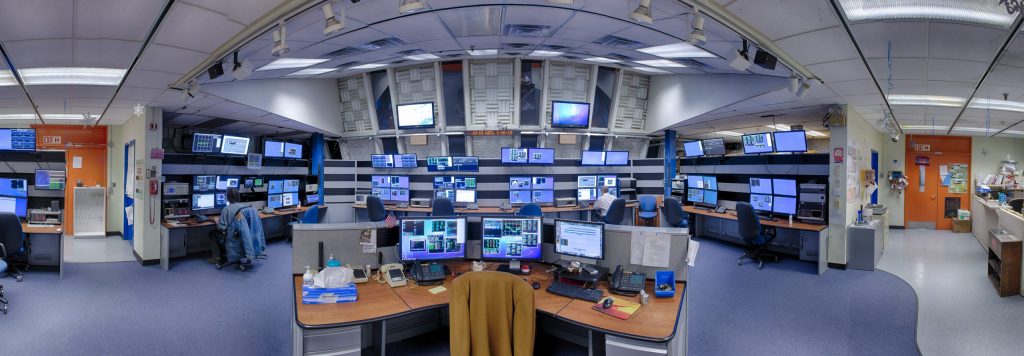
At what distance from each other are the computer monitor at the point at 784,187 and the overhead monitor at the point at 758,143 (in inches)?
21.0

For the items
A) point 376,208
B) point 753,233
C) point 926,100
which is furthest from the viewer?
point 376,208

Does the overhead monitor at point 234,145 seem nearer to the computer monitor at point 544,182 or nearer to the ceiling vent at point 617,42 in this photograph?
the computer monitor at point 544,182

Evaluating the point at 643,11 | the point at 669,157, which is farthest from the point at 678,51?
the point at 669,157

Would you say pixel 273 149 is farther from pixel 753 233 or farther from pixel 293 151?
pixel 753 233

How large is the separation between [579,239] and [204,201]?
6.86m

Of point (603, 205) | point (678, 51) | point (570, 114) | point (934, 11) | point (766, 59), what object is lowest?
point (603, 205)

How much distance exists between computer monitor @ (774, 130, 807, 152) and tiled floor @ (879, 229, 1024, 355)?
6.78ft

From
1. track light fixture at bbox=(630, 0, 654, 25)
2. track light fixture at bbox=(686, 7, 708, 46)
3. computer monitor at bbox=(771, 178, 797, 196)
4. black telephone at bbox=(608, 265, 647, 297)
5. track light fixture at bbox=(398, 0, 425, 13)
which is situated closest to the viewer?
track light fixture at bbox=(398, 0, 425, 13)

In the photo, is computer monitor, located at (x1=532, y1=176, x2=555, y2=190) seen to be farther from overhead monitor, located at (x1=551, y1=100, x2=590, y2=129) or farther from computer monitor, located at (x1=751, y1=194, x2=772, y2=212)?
computer monitor, located at (x1=751, y1=194, x2=772, y2=212)

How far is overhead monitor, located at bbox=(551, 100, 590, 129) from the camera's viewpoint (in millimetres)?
7816

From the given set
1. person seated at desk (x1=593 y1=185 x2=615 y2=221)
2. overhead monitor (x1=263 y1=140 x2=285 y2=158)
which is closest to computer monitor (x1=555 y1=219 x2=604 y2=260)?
person seated at desk (x1=593 y1=185 x2=615 y2=221)

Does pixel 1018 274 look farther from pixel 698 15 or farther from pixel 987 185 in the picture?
pixel 987 185

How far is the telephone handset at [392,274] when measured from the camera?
2.82 m

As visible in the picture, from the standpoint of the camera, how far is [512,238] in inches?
120
